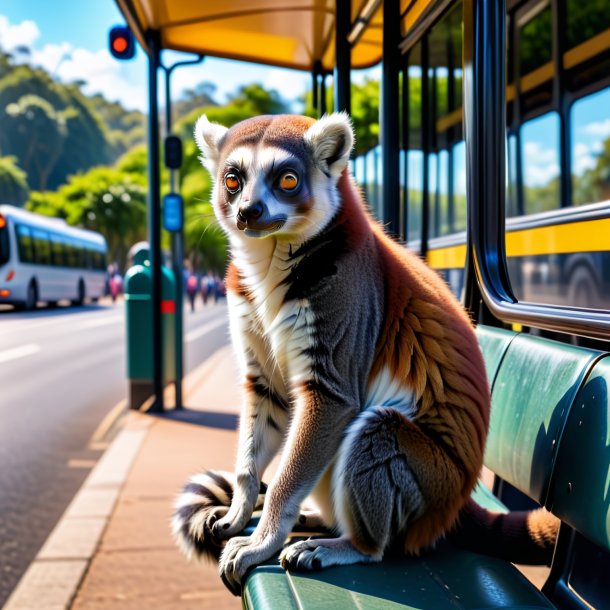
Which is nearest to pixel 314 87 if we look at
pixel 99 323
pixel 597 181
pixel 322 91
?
pixel 322 91

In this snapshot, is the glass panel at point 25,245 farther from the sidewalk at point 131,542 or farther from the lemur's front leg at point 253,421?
the lemur's front leg at point 253,421

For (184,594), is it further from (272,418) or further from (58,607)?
(272,418)

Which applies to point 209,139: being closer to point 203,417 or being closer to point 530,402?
point 530,402

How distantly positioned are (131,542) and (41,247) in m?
26.2

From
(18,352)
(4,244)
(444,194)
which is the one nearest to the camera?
(444,194)

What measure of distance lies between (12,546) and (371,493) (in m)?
3.46

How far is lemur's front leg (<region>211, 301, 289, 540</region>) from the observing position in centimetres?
210

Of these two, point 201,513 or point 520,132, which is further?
point 520,132

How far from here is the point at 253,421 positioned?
2.24 metres

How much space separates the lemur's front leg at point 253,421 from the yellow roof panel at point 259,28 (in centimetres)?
226

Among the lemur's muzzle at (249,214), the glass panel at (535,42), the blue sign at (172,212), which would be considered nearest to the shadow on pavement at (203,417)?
the blue sign at (172,212)

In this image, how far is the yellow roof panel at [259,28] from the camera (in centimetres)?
464

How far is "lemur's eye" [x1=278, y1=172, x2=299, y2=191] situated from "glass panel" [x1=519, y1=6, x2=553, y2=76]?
18.3ft

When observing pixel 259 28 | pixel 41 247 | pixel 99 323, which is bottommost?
pixel 99 323
